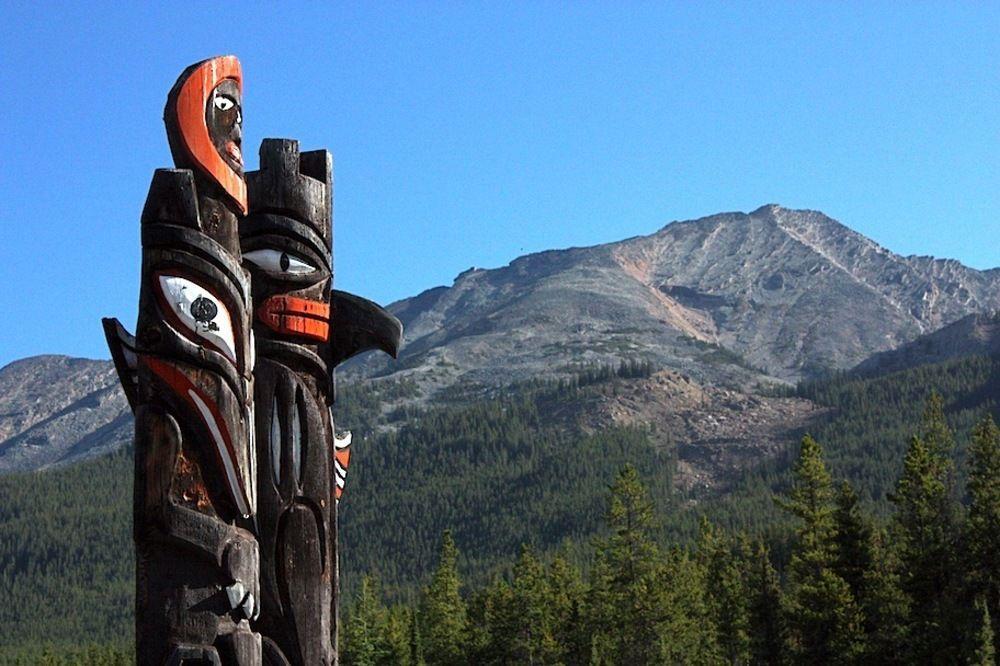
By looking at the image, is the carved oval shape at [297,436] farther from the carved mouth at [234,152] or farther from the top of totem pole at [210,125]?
the carved mouth at [234,152]

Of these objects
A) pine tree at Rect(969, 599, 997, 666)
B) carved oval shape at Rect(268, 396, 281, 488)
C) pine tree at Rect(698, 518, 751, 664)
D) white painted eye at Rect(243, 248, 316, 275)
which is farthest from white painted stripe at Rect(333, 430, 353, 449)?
pine tree at Rect(698, 518, 751, 664)

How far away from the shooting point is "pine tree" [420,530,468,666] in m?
80.1

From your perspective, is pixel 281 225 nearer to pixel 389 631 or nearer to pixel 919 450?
pixel 919 450

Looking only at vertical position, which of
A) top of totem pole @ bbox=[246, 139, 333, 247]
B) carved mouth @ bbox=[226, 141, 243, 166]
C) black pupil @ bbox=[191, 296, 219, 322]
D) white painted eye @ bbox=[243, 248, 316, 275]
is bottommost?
black pupil @ bbox=[191, 296, 219, 322]

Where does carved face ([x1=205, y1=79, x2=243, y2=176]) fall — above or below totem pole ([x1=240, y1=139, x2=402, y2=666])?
above

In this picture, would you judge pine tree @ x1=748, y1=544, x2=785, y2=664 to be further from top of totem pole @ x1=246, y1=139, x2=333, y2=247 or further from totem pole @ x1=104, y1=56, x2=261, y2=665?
totem pole @ x1=104, y1=56, x2=261, y2=665

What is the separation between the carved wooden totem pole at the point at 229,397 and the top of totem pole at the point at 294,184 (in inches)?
0.7

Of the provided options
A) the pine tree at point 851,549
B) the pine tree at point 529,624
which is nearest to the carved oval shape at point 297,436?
the pine tree at point 851,549

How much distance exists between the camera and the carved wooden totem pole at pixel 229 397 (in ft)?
43.2

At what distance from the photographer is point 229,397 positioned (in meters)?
13.6

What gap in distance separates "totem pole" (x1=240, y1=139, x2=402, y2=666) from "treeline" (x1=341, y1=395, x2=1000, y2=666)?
3432cm

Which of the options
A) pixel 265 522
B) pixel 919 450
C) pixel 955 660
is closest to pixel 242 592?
pixel 265 522

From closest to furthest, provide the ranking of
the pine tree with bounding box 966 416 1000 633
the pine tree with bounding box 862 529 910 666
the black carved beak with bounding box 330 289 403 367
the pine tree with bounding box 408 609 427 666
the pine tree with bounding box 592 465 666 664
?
the black carved beak with bounding box 330 289 403 367 → the pine tree with bounding box 862 529 910 666 → the pine tree with bounding box 966 416 1000 633 → the pine tree with bounding box 592 465 666 664 → the pine tree with bounding box 408 609 427 666

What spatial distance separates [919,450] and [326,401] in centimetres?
4313
